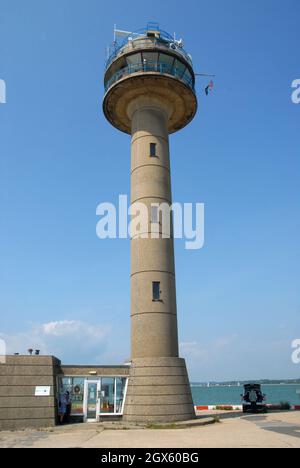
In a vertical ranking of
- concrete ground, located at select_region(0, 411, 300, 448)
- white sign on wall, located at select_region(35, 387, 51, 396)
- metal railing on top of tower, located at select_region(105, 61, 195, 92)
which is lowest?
concrete ground, located at select_region(0, 411, 300, 448)

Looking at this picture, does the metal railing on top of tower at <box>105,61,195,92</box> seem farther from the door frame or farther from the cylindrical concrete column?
the door frame

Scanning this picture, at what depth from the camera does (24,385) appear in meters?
19.7

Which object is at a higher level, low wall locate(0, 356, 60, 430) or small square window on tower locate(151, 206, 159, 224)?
small square window on tower locate(151, 206, 159, 224)

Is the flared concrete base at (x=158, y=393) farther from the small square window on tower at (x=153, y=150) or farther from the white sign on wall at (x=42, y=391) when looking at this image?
the small square window on tower at (x=153, y=150)

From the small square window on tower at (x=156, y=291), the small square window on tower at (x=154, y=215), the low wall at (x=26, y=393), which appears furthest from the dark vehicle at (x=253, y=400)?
the low wall at (x=26, y=393)

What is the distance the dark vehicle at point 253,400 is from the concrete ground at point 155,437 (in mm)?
10004

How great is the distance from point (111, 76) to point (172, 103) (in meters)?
4.16

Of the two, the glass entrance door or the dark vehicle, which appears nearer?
the glass entrance door

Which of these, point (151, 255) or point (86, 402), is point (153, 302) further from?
point (86, 402)

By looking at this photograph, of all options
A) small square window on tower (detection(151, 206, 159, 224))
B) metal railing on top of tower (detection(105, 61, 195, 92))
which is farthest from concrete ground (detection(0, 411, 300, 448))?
metal railing on top of tower (detection(105, 61, 195, 92))

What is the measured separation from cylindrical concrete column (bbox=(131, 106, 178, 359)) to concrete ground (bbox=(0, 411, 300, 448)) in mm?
4503

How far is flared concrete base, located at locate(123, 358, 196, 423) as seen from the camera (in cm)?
1930
